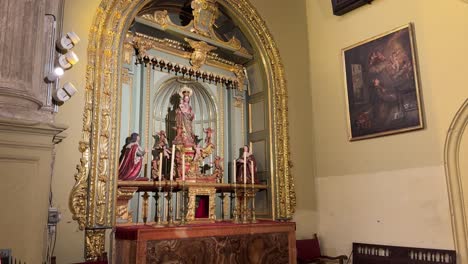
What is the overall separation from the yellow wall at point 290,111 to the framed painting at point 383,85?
0.88 metres

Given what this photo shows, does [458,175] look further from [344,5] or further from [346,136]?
[344,5]

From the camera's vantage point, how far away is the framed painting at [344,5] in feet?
21.9

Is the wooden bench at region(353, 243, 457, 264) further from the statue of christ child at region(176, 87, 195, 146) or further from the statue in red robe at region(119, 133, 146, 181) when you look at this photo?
the statue in red robe at region(119, 133, 146, 181)

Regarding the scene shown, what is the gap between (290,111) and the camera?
23.1ft

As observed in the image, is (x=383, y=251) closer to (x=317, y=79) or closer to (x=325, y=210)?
(x=325, y=210)

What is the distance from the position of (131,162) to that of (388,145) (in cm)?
387

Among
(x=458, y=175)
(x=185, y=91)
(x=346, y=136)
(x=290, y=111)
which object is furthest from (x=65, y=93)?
(x=458, y=175)

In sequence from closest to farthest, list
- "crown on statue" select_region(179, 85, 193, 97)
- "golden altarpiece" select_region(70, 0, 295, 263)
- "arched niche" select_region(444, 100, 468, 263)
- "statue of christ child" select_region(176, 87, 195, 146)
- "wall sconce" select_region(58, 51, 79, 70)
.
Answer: "wall sconce" select_region(58, 51, 79, 70) < "golden altarpiece" select_region(70, 0, 295, 263) < "arched niche" select_region(444, 100, 468, 263) < "statue of christ child" select_region(176, 87, 195, 146) < "crown on statue" select_region(179, 85, 193, 97)

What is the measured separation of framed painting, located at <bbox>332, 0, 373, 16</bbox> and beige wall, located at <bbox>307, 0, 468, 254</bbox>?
12 cm

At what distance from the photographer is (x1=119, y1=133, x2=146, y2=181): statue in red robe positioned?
17.2 feet

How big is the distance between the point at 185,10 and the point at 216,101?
166 cm

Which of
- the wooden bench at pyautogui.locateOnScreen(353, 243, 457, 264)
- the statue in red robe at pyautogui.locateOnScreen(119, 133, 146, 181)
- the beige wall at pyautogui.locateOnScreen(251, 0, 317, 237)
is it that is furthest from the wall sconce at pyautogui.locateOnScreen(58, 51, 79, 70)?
the wooden bench at pyautogui.locateOnScreen(353, 243, 457, 264)

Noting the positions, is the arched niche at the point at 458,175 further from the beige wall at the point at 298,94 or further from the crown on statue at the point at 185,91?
the crown on statue at the point at 185,91

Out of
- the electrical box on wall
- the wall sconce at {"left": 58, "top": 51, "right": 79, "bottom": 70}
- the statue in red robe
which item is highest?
the wall sconce at {"left": 58, "top": 51, "right": 79, "bottom": 70}
